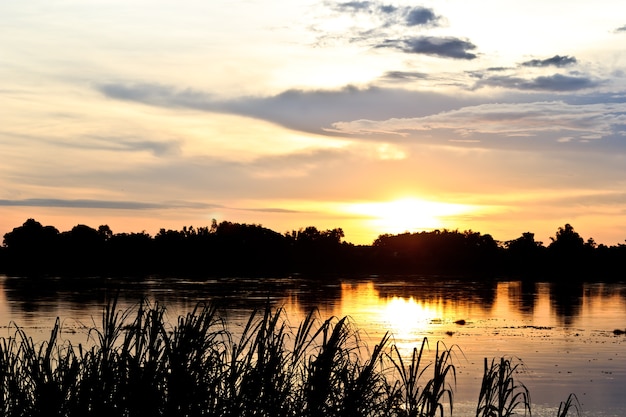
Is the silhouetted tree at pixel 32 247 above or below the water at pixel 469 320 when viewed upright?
above

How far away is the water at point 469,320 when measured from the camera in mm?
30703

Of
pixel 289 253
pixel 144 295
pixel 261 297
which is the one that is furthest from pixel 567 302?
pixel 289 253

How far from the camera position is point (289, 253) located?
183250 millimetres

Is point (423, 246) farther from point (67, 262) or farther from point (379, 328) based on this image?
point (379, 328)

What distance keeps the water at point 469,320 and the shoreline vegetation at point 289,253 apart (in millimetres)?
67437

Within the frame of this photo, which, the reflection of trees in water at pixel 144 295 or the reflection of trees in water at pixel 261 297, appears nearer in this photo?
the reflection of trees in water at pixel 144 295

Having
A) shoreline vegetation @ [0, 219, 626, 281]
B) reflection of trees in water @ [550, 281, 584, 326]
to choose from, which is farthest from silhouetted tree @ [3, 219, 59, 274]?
reflection of trees in water @ [550, 281, 584, 326]

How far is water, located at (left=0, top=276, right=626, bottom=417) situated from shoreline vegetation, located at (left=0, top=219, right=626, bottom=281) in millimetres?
67437

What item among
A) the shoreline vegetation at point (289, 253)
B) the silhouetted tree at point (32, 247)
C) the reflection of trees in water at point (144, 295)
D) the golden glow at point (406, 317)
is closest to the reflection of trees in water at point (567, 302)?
the golden glow at point (406, 317)

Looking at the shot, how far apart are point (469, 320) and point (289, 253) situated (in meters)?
125

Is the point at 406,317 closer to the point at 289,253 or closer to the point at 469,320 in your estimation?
the point at 469,320

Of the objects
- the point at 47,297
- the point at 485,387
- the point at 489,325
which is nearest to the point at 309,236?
the point at 47,297

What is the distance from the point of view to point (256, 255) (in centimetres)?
17975

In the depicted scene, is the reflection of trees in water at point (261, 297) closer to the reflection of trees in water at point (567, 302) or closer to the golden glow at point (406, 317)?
the reflection of trees in water at point (567, 302)
